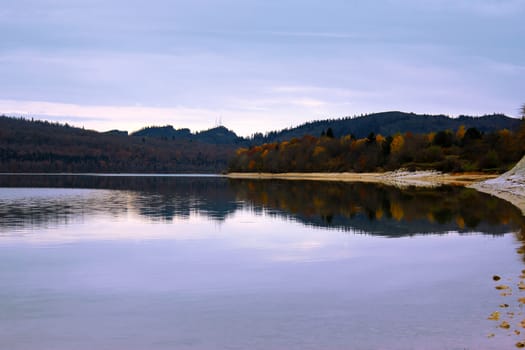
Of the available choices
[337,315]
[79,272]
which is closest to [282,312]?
[337,315]

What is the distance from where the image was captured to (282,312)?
12.7 metres

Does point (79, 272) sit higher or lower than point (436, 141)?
lower

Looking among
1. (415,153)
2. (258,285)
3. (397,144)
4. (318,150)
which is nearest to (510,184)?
(258,285)

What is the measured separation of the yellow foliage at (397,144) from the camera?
149250mm

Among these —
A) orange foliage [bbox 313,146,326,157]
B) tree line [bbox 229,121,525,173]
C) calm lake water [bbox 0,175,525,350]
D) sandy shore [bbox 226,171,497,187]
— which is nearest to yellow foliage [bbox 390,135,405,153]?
tree line [bbox 229,121,525,173]

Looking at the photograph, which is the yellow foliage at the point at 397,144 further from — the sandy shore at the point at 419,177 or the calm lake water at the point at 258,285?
the calm lake water at the point at 258,285

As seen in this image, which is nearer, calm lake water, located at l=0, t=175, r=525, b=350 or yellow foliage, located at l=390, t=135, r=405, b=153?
calm lake water, located at l=0, t=175, r=525, b=350

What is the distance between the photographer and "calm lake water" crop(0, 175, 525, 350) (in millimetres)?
10969

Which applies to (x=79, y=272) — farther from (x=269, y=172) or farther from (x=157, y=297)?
(x=269, y=172)

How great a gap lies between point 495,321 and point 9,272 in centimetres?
1392

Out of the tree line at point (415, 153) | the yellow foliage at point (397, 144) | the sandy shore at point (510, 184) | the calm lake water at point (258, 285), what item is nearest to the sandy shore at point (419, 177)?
the tree line at point (415, 153)

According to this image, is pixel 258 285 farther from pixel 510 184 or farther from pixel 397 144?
pixel 397 144

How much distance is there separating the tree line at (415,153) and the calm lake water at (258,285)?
243 feet

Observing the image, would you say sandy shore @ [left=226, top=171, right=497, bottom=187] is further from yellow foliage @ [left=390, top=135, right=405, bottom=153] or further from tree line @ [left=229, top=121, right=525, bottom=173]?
yellow foliage @ [left=390, top=135, right=405, bottom=153]
